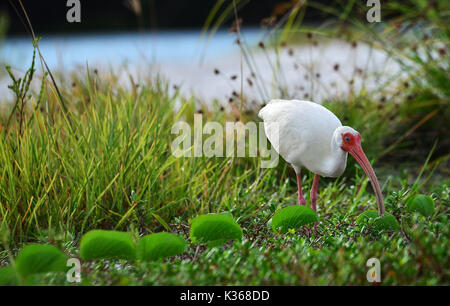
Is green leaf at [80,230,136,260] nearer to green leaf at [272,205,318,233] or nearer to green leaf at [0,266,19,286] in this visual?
green leaf at [0,266,19,286]

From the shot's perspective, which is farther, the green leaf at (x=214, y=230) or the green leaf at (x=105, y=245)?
the green leaf at (x=214, y=230)

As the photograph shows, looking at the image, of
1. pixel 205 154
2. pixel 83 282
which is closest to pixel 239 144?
pixel 205 154

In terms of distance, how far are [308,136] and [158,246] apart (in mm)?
883

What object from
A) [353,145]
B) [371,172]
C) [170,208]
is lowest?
[170,208]

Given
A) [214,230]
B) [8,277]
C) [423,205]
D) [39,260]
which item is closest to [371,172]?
[423,205]

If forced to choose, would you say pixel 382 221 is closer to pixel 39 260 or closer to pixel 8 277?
pixel 39 260

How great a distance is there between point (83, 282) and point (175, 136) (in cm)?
182

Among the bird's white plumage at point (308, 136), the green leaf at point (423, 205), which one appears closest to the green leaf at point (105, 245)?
the bird's white plumage at point (308, 136)

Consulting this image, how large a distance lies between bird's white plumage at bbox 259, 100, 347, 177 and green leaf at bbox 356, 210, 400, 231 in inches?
11.0

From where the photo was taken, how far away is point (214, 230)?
8.26 ft

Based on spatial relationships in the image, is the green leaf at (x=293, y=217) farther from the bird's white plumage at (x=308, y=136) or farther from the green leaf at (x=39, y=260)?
the green leaf at (x=39, y=260)

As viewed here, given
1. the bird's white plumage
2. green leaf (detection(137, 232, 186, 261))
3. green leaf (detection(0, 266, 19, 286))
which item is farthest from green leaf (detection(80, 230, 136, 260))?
the bird's white plumage

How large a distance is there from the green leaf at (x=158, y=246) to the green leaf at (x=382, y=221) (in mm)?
923

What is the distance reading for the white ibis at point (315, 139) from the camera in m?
2.49
